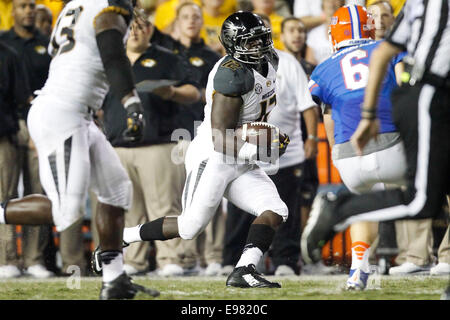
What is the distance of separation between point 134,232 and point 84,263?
1.43m

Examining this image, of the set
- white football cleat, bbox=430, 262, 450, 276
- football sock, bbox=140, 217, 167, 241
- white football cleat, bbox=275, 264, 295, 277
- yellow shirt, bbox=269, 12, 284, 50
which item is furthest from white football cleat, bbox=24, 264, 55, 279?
white football cleat, bbox=430, 262, 450, 276

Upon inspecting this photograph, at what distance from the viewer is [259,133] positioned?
5.09 m

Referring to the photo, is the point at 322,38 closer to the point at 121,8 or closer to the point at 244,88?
the point at 244,88

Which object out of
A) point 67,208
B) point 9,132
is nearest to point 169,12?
point 9,132

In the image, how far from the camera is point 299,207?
6.79m

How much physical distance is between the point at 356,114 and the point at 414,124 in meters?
1.17

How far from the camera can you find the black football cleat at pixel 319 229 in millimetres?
4059

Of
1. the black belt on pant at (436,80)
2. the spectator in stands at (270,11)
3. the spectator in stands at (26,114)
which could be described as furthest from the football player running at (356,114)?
the spectator in stands at (26,114)

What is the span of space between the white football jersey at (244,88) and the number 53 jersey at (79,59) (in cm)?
69

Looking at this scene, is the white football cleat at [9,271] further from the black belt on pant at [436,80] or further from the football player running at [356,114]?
the black belt on pant at [436,80]

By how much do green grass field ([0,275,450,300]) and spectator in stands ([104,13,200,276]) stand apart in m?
0.38

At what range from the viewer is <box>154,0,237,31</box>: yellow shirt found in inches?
307
